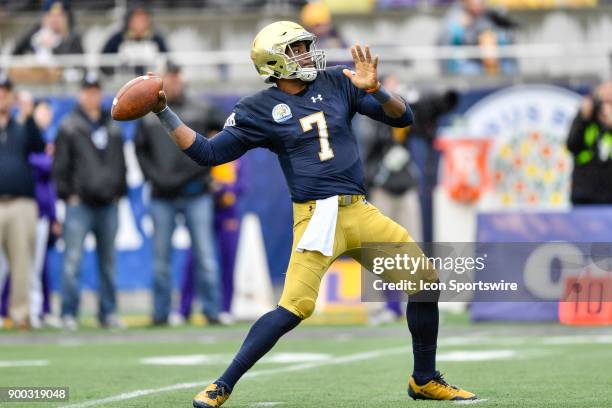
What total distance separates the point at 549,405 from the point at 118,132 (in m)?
7.43

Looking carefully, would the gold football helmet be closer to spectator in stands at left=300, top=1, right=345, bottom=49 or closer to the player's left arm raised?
the player's left arm raised

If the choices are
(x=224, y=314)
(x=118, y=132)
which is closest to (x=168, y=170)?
(x=118, y=132)

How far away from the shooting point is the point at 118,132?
529 inches

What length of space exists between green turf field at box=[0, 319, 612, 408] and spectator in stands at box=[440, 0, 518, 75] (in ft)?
12.5

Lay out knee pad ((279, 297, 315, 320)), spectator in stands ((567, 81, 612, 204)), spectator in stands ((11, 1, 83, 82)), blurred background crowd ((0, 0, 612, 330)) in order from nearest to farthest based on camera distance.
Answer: knee pad ((279, 297, 315, 320)) → spectator in stands ((567, 81, 612, 204)) → blurred background crowd ((0, 0, 612, 330)) → spectator in stands ((11, 1, 83, 82))

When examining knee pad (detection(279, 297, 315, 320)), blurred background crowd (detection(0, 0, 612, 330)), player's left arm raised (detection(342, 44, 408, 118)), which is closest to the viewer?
knee pad (detection(279, 297, 315, 320))

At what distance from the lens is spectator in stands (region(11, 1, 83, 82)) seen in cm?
1603

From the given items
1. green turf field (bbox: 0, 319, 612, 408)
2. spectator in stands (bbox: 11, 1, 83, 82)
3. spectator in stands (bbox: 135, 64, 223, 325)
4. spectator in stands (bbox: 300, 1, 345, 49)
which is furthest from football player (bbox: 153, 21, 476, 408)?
spectator in stands (bbox: 11, 1, 83, 82)

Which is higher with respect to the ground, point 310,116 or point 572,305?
point 310,116

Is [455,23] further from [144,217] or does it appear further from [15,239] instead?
[15,239]

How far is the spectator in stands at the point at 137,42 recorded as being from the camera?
51.6 feet

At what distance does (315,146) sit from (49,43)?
9731mm

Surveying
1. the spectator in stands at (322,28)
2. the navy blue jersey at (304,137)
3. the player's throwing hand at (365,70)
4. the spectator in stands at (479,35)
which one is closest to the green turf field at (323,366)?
the navy blue jersey at (304,137)

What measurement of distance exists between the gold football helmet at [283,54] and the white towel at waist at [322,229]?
0.69 meters
